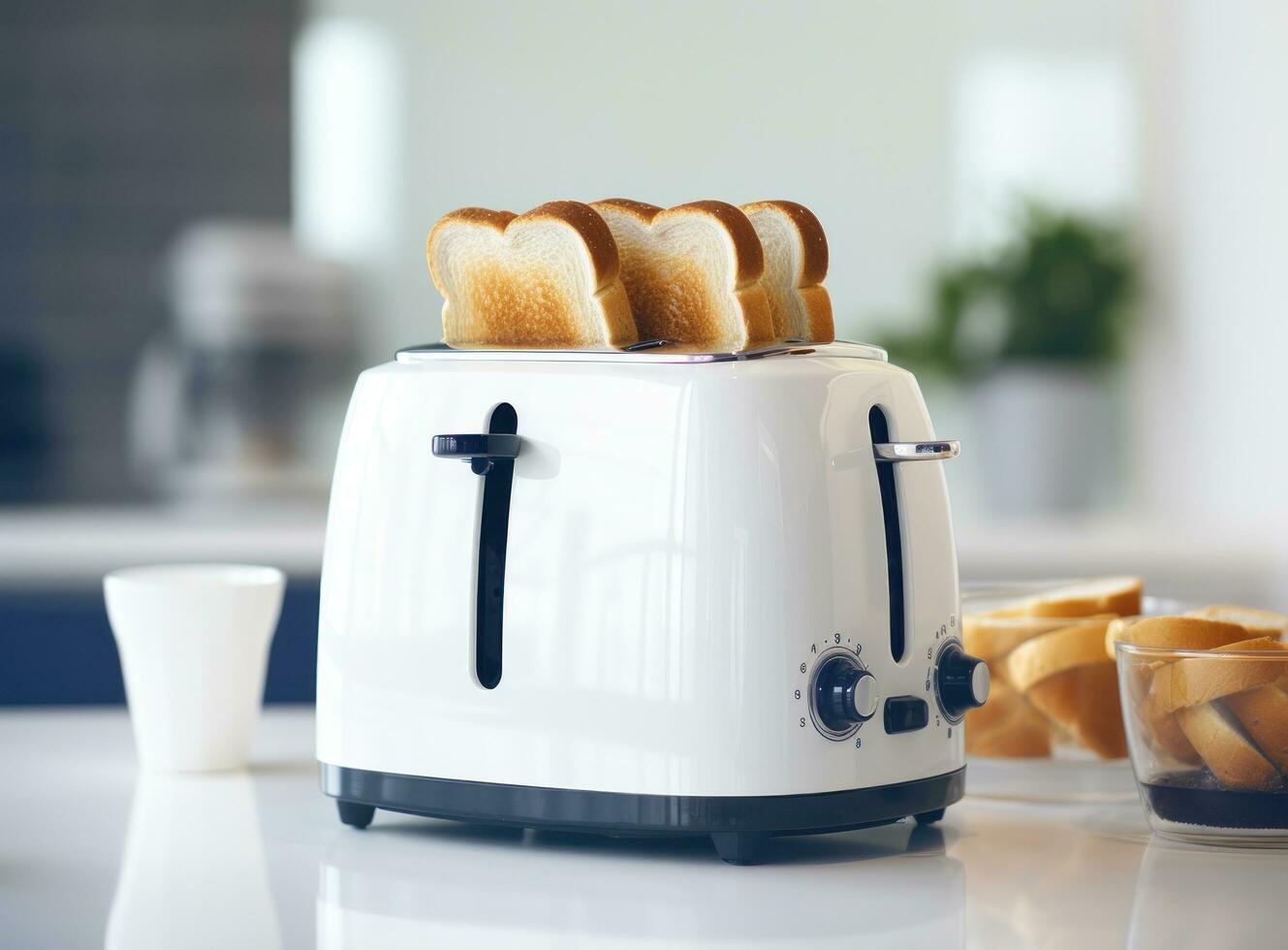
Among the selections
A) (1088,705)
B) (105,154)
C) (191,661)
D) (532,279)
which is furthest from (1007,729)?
(105,154)

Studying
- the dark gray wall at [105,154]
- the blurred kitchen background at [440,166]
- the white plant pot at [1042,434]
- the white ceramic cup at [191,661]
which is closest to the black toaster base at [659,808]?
the white ceramic cup at [191,661]

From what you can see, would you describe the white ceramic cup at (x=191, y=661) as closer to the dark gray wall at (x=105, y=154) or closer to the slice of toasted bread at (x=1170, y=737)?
the slice of toasted bread at (x=1170, y=737)

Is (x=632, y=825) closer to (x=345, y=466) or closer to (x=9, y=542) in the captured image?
(x=345, y=466)

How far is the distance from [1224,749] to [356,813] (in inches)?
17.4

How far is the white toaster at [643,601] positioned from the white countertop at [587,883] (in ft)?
0.09

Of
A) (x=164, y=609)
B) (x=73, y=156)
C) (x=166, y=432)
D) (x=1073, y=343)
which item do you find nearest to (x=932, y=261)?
(x=1073, y=343)

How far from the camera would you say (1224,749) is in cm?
73

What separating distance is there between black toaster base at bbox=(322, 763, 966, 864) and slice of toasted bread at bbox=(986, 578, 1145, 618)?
210mm

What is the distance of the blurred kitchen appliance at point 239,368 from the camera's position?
2.67m

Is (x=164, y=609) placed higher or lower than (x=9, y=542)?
higher

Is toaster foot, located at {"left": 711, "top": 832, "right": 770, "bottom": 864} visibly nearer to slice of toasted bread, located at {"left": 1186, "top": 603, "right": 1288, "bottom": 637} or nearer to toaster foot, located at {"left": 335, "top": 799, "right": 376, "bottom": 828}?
toaster foot, located at {"left": 335, "top": 799, "right": 376, "bottom": 828}

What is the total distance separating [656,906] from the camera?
0.64 meters

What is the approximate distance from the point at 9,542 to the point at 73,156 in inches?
37.1

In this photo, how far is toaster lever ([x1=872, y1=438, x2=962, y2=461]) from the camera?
2.39ft
